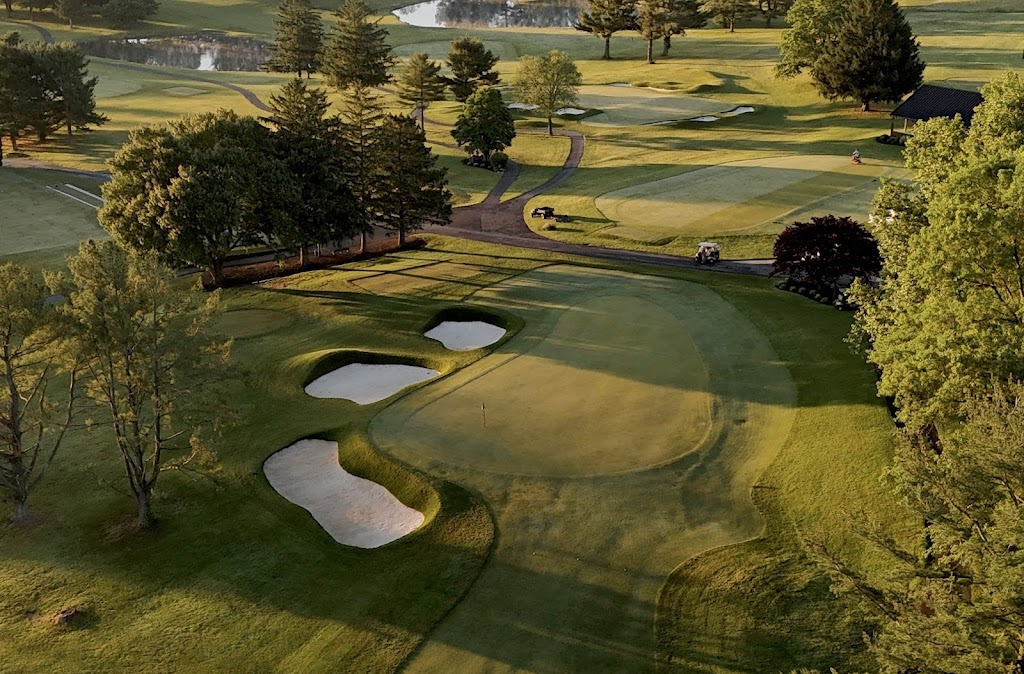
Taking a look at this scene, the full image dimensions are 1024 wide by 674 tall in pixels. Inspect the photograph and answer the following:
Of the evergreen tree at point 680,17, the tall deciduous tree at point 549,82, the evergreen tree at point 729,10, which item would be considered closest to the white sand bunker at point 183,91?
the tall deciduous tree at point 549,82

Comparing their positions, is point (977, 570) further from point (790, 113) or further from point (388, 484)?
point (790, 113)

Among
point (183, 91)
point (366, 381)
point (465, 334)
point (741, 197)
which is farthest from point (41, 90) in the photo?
point (741, 197)

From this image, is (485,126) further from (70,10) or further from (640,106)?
(70,10)

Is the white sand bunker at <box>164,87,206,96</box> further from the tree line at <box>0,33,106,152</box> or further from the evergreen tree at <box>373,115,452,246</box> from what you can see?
the evergreen tree at <box>373,115,452,246</box>

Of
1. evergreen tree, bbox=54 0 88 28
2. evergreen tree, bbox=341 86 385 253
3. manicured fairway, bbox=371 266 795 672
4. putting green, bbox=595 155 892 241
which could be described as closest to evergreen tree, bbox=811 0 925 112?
putting green, bbox=595 155 892 241

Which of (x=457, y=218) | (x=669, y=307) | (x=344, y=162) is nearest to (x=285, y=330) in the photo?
(x=344, y=162)

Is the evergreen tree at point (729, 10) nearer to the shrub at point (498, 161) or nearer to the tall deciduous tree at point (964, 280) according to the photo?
the shrub at point (498, 161)
